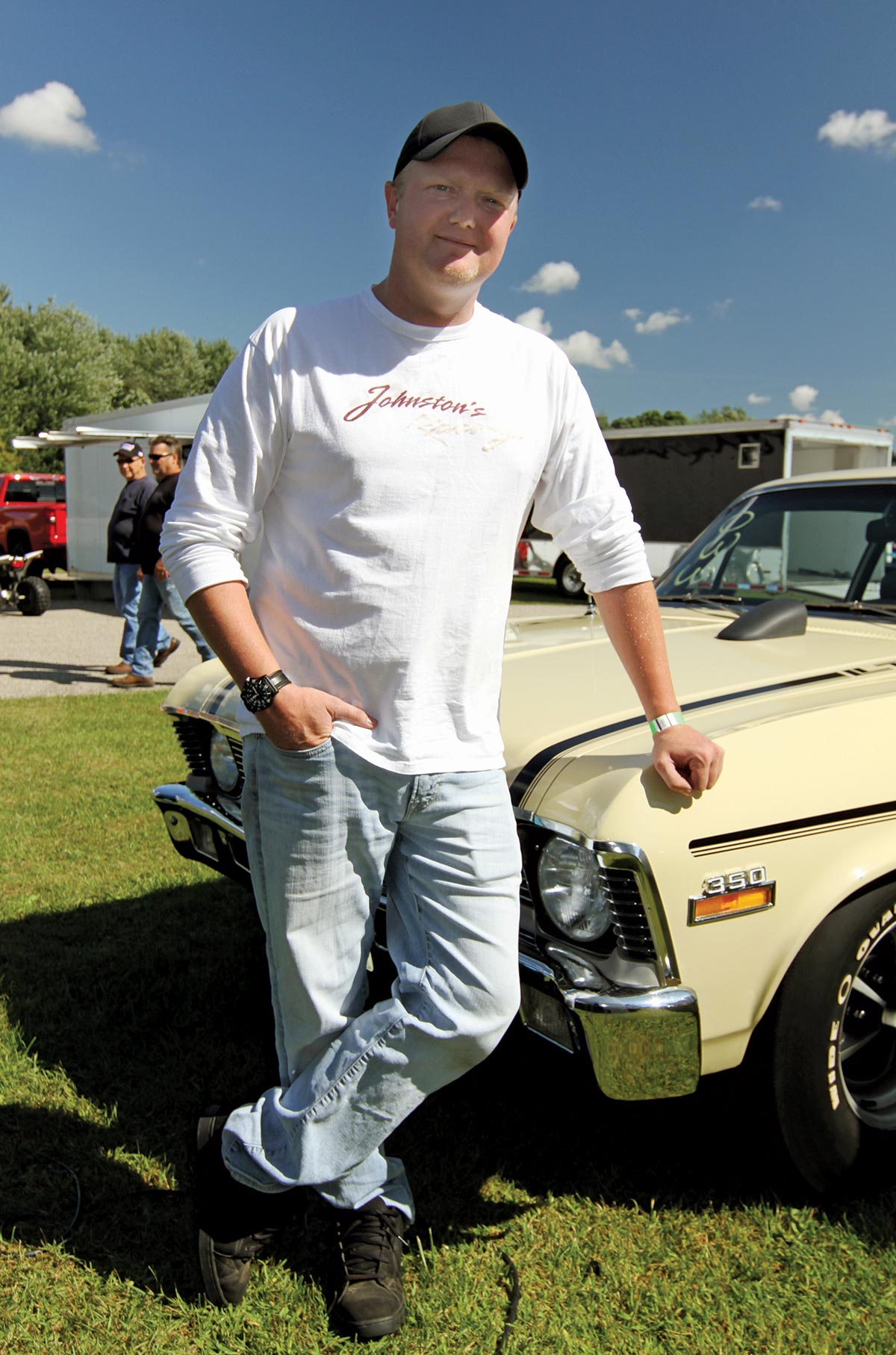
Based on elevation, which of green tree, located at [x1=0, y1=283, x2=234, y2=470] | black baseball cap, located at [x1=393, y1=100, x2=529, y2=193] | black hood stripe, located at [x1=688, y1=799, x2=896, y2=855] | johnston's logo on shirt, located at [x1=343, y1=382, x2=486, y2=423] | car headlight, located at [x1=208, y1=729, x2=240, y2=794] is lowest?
car headlight, located at [x1=208, y1=729, x2=240, y2=794]

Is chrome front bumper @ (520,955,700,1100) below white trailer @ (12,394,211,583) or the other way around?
below

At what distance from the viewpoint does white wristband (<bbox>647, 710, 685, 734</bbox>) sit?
2.12 metres

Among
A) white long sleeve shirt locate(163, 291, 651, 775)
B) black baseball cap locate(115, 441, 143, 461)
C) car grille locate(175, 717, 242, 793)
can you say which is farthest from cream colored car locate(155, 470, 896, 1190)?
black baseball cap locate(115, 441, 143, 461)

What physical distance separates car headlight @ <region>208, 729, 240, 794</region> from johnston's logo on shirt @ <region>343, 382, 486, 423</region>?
1.56 metres

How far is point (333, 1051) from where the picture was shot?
1.95 metres

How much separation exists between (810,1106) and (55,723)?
651cm

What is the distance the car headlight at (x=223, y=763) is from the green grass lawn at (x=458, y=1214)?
753 millimetres

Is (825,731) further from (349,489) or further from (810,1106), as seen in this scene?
(349,489)

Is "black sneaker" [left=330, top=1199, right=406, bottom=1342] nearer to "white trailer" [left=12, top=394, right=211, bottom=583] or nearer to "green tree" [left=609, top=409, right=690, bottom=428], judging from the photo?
"white trailer" [left=12, top=394, right=211, bottom=583]

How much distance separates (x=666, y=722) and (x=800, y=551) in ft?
5.77

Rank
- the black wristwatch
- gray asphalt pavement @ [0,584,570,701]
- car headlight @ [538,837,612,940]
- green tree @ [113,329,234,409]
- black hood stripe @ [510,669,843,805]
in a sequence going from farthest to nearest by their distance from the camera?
green tree @ [113,329,234,409] < gray asphalt pavement @ [0,584,570,701] < black hood stripe @ [510,669,843,805] < car headlight @ [538,837,612,940] < the black wristwatch

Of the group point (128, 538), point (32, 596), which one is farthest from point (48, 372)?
point (128, 538)

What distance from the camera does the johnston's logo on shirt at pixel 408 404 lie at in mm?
1800

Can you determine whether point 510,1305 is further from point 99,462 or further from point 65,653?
point 99,462
